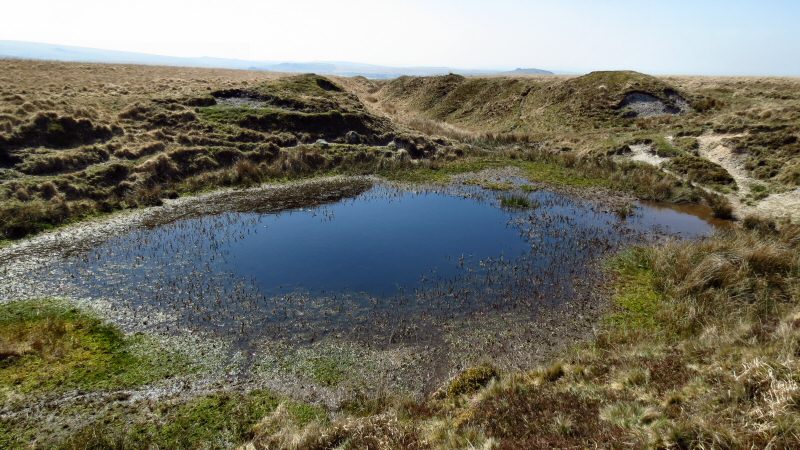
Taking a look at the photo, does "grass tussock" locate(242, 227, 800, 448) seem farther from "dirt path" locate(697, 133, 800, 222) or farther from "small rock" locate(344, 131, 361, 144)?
"small rock" locate(344, 131, 361, 144)

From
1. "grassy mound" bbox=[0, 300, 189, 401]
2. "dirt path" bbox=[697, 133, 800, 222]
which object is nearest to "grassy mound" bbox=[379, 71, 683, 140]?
"dirt path" bbox=[697, 133, 800, 222]

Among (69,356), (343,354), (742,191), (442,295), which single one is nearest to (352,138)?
(442,295)

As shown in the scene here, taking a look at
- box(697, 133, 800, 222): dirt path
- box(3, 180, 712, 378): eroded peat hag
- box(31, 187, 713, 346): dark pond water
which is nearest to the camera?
box(3, 180, 712, 378): eroded peat hag

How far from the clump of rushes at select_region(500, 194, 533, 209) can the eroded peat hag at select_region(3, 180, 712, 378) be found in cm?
48

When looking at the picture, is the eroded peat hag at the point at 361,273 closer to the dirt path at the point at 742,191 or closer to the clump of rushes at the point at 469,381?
the clump of rushes at the point at 469,381

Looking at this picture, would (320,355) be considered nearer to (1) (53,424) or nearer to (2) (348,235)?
(1) (53,424)

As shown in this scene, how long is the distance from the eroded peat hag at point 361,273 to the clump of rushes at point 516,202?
1.58 ft

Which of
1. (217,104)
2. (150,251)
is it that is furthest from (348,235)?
(217,104)

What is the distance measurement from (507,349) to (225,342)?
9.82 metres

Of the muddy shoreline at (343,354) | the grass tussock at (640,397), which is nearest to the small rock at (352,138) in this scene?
the muddy shoreline at (343,354)

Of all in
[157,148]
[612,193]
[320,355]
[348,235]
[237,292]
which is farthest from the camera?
[157,148]

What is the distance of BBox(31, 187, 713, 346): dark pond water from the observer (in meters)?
17.7

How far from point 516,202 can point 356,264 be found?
Answer: 48.2 feet

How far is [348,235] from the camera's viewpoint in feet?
86.0
